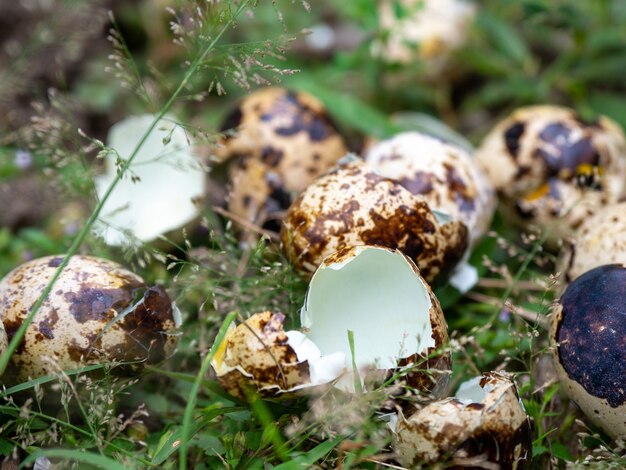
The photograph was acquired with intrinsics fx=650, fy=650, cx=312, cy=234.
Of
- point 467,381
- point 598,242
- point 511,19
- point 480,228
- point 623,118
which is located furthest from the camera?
point 511,19

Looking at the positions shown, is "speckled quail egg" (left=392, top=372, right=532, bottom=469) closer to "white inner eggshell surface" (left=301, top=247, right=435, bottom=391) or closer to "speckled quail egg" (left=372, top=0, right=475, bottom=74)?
"white inner eggshell surface" (left=301, top=247, right=435, bottom=391)

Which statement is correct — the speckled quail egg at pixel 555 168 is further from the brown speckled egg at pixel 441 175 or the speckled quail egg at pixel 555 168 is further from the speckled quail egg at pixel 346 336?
the speckled quail egg at pixel 346 336

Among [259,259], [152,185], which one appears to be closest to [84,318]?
[259,259]

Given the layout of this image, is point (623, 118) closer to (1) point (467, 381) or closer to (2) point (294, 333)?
(1) point (467, 381)

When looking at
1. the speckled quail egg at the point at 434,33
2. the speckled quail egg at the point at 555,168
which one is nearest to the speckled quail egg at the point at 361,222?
the speckled quail egg at the point at 555,168

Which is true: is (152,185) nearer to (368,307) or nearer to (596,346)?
(368,307)

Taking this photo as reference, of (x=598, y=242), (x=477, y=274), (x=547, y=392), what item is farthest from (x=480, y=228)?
(x=547, y=392)

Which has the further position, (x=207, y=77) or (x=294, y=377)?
(x=207, y=77)
